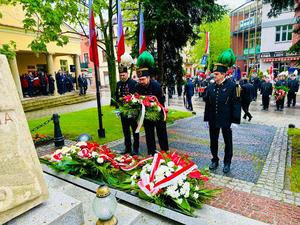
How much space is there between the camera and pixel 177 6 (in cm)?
773

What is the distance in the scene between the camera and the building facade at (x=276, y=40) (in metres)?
28.7

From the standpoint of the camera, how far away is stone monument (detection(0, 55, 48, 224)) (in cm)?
216

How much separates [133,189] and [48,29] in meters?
6.56

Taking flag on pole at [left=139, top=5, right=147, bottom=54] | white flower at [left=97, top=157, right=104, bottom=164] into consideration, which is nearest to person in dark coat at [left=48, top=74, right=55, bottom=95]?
flag on pole at [left=139, top=5, right=147, bottom=54]

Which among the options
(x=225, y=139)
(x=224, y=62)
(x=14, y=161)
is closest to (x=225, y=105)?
(x=225, y=139)

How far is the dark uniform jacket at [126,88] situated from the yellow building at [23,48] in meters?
8.68

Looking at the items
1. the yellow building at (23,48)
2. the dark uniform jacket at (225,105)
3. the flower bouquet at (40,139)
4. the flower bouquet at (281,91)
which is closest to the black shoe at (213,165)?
the dark uniform jacket at (225,105)

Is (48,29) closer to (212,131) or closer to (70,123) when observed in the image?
(70,123)

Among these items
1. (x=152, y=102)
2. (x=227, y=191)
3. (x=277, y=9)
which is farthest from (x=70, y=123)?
(x=277, y=9)

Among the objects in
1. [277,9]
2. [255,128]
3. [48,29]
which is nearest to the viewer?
[277,9]

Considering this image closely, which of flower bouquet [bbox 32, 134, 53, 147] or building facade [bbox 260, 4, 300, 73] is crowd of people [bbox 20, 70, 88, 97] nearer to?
flower bouquet [bbox 32, 134, 53, 147]

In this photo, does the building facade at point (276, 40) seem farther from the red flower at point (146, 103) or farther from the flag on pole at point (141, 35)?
the red flower at point (146, 103)

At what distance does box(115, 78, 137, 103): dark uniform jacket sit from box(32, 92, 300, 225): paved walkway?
1.67 metres

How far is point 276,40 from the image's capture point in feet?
98.7
